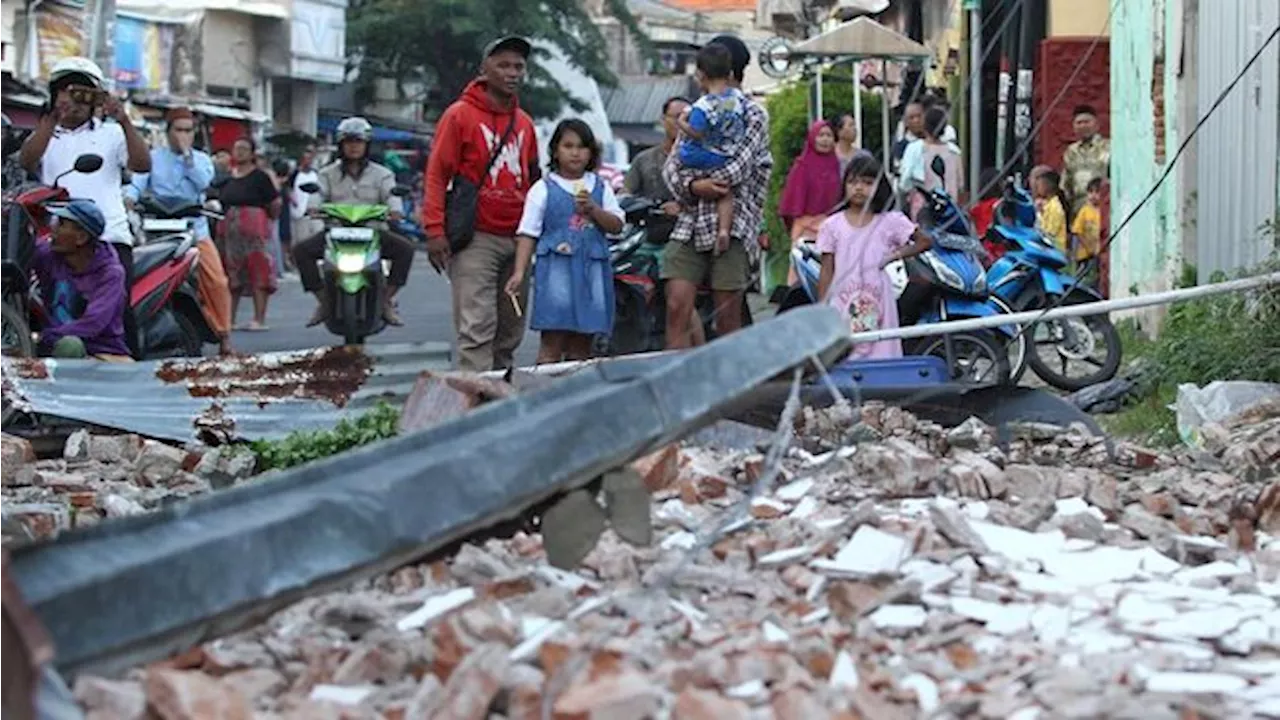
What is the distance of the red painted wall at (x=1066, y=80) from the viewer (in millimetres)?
17734

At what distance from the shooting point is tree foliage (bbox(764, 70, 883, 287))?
67.9 feet

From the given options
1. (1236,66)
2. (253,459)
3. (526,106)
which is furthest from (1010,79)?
(526,106)

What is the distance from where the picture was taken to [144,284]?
11.9 meters

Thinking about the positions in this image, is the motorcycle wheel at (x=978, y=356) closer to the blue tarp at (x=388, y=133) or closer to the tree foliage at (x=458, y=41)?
the tree foliage at (x=458, y=41)

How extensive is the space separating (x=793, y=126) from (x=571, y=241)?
12574 mm

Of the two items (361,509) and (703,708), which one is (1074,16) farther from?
(703,708)

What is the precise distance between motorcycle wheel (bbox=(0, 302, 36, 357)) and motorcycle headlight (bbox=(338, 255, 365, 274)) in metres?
2.94

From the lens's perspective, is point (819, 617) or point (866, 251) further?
point (866, 251)

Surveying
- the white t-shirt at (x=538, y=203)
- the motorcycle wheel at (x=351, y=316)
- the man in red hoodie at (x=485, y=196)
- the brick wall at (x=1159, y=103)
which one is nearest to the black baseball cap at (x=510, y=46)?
the man in red hoodie at (x=485, y=196)

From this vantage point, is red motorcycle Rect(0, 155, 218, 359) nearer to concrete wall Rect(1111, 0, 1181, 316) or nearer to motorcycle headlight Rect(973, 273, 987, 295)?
motorcycle headlight Rect(973, 273, 987, 295)

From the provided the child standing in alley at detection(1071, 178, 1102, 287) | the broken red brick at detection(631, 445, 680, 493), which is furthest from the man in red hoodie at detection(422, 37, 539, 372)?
the child standing in alley at detection(1071, 178, 1102, 287)

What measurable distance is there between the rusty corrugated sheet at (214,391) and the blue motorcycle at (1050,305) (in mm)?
3355

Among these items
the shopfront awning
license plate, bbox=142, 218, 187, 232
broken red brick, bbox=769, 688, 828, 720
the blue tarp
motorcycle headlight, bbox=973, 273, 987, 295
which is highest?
the blue tarp

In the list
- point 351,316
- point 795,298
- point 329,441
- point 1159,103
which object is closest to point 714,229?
point 795,298
